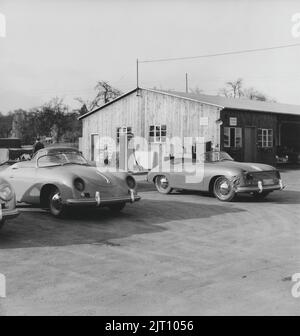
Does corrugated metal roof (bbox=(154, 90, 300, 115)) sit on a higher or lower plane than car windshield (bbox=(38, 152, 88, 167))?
higher

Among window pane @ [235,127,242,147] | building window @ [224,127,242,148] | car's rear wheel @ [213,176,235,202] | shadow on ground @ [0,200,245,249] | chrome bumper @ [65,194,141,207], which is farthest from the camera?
window pane @ [235,127,242,147]

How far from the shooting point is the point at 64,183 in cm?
834

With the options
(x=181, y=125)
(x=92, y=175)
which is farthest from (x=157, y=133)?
(x=92, y=175)

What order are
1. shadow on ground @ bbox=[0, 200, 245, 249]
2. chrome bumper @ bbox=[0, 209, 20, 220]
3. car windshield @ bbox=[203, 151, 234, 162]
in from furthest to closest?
1. car windshield @ bbox=[203, 151, 234, 162]
2. shadow on ground @ bbox=[0, 200, 245, 249]
3. chrome bumper @ bbox=[0, 209, 20, 220]

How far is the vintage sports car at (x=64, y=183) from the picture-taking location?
828 centimetres

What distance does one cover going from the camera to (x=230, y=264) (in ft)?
18.2

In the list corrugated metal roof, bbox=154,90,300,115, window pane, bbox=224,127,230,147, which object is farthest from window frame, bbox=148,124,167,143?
window pane, bbox=224,127,230,147

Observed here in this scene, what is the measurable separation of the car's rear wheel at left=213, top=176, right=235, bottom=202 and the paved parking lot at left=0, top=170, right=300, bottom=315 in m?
1.31

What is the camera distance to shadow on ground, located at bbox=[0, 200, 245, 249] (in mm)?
6859

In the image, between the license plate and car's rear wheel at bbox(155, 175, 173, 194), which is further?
car's rear wheel at bbox(155, 175, 173, 194)

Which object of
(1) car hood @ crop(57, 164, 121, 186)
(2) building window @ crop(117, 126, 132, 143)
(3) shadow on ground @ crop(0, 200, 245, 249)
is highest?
(2) building window @ crop(117, 126, 132, 143)

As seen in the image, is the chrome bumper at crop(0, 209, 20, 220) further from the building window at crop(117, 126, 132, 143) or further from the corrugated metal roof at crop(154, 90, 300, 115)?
the building window at crop(117, 126, 132, 143)

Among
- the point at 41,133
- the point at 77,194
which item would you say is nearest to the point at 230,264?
the point at 77,194
